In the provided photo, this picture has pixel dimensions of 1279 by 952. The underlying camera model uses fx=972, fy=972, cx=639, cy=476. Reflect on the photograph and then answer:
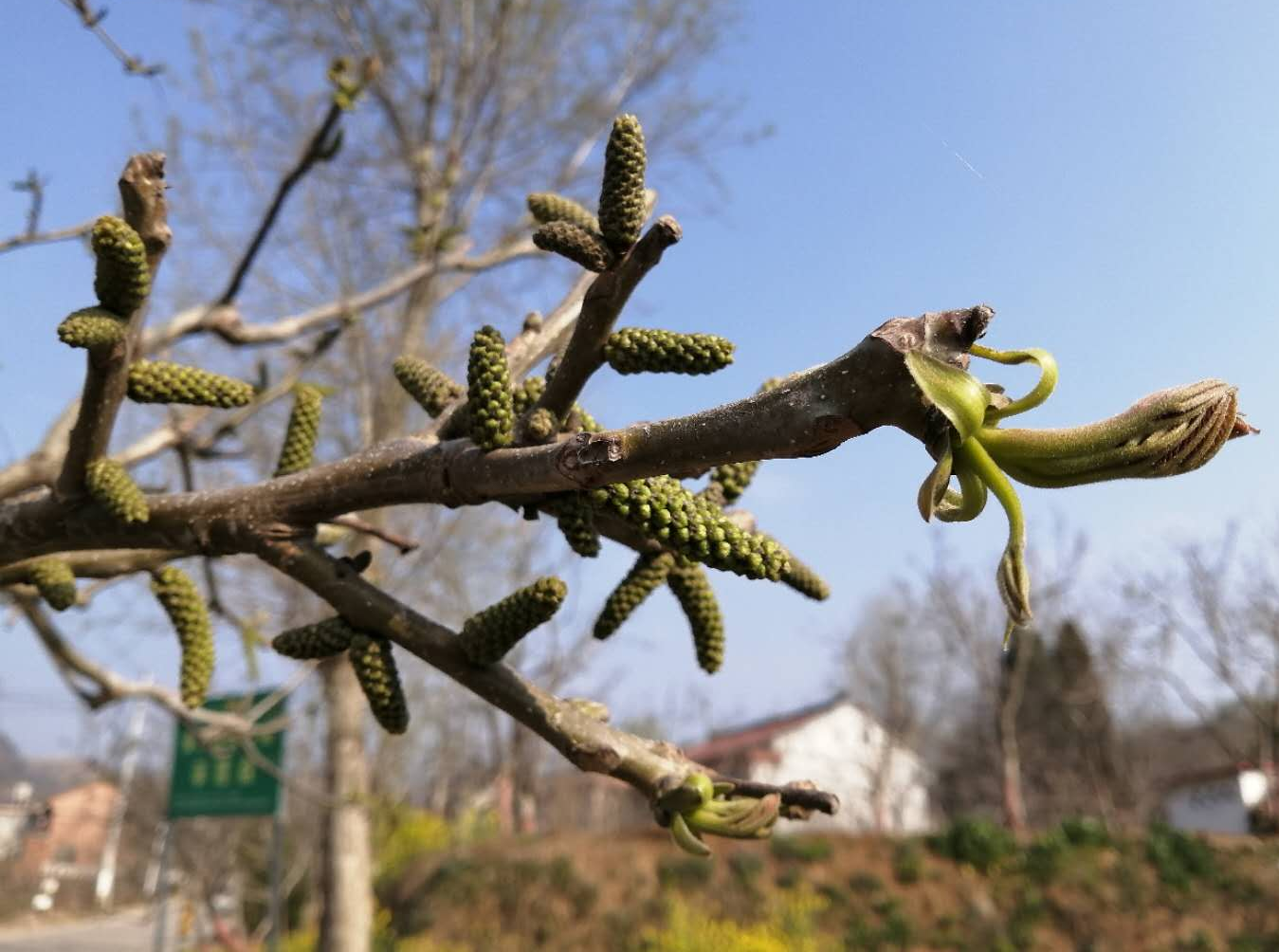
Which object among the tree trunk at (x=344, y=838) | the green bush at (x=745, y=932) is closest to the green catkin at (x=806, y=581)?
the tree trunk at (x=344, y=838)

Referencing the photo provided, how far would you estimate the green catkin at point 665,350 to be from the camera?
893 mm

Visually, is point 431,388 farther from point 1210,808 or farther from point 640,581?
point 1210,808

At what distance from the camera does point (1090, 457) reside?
60cm

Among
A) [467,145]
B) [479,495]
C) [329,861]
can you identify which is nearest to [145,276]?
[479,495]

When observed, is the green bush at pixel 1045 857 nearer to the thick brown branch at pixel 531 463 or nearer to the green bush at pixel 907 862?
the green bush at pixel 907 862

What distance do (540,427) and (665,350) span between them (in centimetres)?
13

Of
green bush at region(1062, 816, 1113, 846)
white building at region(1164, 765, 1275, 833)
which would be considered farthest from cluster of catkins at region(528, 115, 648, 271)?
white building at region(1164, 765, 1275, 833)

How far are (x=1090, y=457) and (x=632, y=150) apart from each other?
442 mm

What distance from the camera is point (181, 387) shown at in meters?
1.18

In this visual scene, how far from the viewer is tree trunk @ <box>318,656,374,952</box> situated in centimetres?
738

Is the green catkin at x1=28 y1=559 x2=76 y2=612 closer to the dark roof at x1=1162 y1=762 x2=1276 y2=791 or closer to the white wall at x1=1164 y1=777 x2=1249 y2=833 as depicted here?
the dark roof at x1=1162 y1=762 x2=1276 y2=791

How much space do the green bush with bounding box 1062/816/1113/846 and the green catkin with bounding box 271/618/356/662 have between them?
12311 millimetres

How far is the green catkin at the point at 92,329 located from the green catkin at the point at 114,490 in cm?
15

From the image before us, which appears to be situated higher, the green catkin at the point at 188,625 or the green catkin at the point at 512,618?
the green catkin at the point at 188,625
